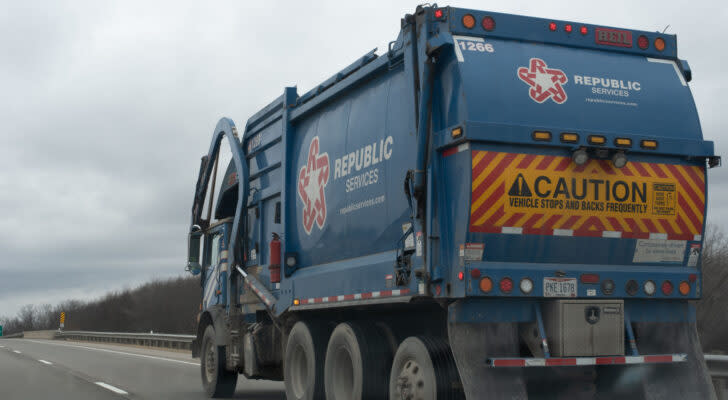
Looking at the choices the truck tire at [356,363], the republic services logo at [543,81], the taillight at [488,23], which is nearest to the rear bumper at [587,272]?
the republic services logo at [543,81]

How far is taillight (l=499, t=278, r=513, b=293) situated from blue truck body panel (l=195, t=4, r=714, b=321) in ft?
0.11

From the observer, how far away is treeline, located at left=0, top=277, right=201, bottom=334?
253 feet

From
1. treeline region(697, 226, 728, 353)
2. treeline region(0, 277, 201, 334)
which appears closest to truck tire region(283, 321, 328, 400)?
treeline region(697, 226, 728, 353)

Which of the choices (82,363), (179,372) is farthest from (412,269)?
(82,363)

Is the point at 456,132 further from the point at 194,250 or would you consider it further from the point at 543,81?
the point at 194,250

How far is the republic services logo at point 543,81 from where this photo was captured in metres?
7.75

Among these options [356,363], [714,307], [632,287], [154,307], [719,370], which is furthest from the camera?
[154,307]

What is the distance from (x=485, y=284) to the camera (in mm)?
7250

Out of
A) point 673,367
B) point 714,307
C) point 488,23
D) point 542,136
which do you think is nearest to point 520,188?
point 542,136

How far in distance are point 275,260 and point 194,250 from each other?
4514 millimetres

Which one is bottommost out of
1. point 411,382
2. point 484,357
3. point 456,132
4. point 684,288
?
point 411,382

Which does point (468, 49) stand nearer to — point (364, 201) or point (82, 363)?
point (364, 201)

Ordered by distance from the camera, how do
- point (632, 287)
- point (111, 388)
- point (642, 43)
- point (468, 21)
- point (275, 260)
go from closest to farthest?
1. point (632, 287)
2. point (468, 21)
3. point (642, 43)
4. point (275, 260)
5. point (111, 388)

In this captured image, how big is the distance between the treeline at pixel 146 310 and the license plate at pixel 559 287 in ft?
207
